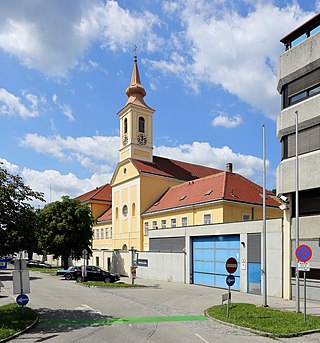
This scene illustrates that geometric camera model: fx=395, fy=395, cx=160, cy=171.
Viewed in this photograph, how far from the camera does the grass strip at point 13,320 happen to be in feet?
41.8

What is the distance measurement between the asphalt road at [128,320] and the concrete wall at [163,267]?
9.40m

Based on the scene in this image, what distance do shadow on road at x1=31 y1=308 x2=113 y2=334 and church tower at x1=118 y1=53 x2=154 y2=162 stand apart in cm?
3700

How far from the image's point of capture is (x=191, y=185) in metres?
47.4

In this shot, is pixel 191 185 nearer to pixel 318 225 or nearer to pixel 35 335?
pixel 318 225

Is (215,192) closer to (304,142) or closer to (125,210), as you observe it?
(125,210)

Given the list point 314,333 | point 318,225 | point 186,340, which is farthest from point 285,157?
point 186,340

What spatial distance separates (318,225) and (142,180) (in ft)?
106

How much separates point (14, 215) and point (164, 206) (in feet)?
105

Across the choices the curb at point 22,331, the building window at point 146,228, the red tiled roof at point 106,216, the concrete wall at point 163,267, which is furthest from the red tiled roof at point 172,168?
the curb at point 22,331

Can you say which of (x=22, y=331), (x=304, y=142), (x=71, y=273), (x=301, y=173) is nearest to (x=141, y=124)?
(x=71, y=273)

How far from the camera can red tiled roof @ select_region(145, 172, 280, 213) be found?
127ft

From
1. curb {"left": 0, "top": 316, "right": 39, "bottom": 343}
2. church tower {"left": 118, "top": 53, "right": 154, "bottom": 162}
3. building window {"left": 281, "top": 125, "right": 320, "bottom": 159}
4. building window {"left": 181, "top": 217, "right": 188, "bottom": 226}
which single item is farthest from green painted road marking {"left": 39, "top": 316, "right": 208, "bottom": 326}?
church tower {"left": 118, "top": 53, "right": 154, "bottom": 162}

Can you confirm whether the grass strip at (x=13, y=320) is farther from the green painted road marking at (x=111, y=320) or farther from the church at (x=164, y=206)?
the church at (x=164, y=206)

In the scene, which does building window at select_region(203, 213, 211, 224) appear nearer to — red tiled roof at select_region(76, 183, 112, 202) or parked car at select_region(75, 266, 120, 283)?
parked car at select_region(75, 266, 120, 283)
